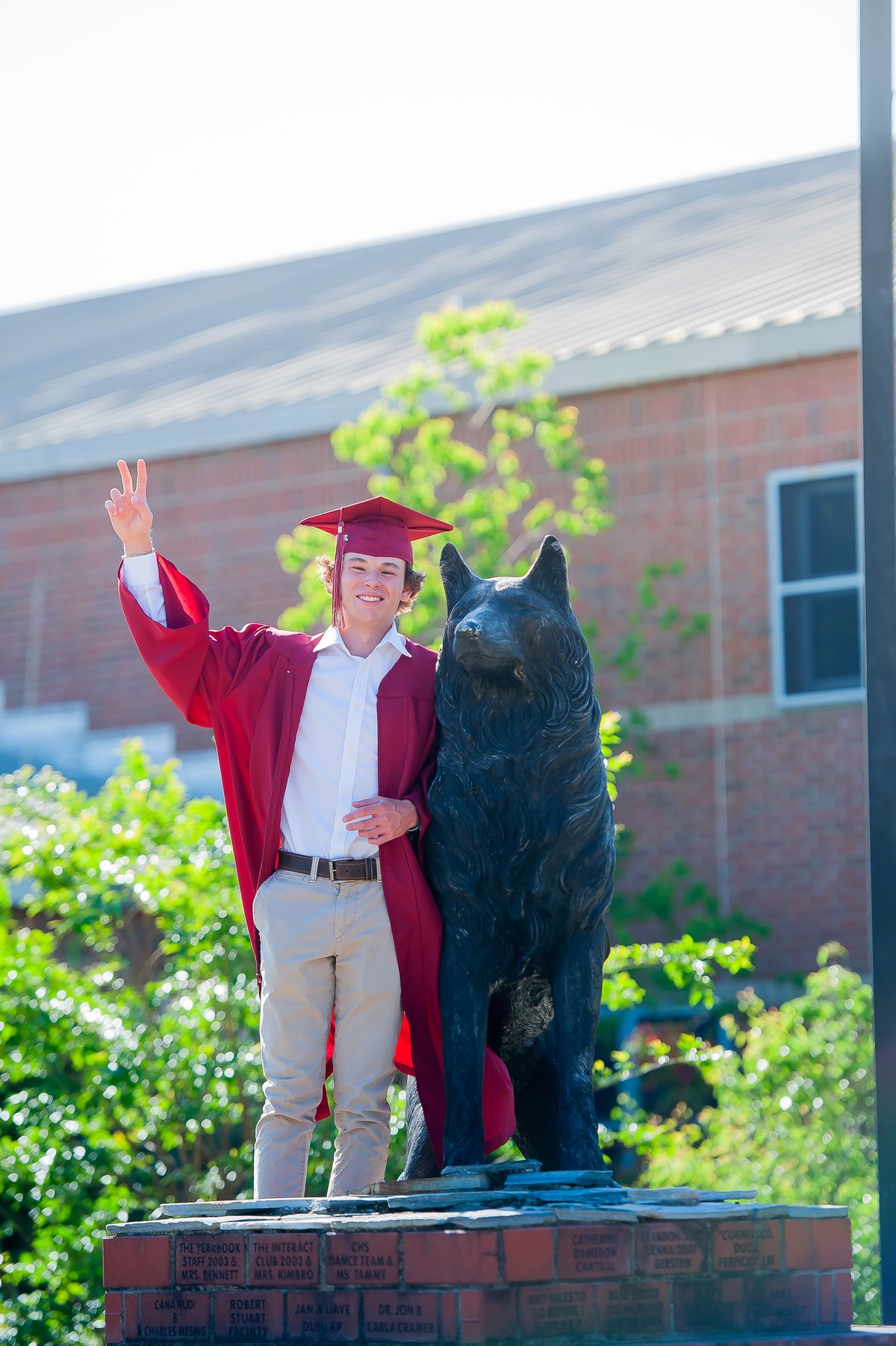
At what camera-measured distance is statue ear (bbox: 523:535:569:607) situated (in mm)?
4422

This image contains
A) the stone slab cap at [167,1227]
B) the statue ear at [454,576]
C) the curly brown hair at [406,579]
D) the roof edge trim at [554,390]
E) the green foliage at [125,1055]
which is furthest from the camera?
the roof edge trim at [554,390]

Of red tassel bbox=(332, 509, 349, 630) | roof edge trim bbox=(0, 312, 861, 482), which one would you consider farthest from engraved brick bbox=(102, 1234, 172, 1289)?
roof edge trim bbox=(0, 312, 861, 482)

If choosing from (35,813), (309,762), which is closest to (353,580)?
(309,762)

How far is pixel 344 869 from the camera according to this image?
448cm

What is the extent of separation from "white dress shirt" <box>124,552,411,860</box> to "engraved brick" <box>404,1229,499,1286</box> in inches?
42.9

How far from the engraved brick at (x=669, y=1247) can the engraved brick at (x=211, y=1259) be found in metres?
0.88

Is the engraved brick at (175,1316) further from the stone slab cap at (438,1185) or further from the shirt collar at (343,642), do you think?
the shirt collar at (343,642)

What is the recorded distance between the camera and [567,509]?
42.5 ft

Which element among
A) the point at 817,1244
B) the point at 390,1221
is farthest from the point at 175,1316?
the point at 817,1244

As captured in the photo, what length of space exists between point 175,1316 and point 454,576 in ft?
6.19

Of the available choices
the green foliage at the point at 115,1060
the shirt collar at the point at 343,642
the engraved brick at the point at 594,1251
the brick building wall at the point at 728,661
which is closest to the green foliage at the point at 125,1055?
the green foliage at the point at 115,1060

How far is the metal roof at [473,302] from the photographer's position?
12.7 m

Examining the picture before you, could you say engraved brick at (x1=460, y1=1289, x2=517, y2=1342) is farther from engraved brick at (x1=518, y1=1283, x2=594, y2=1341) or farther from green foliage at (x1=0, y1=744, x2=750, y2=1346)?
green foliage at (x1=0, y1=744, x2=750, y2=1346)

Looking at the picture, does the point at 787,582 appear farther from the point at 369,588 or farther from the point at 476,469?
the point at 369,588
